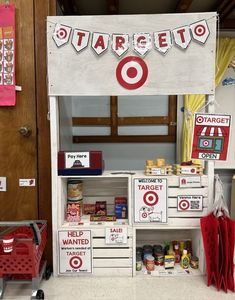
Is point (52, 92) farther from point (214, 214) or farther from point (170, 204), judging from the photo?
point (214, 214)

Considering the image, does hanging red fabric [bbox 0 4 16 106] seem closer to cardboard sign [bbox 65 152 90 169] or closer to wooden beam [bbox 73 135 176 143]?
cardboard sign [bbox 65 152 90 169]

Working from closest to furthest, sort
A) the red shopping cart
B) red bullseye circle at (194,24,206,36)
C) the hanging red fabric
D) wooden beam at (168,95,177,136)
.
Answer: the red shopping cart → red bullseye circle at (194,24,206,36) → the hanging red fabric → wooden beam at (168,95,177,136)

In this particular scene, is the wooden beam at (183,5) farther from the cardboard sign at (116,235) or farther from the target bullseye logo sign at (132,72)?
the cardboard sign at (116,235)

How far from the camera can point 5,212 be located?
1.59 metres

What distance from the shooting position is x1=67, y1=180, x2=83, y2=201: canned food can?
5.08 ft

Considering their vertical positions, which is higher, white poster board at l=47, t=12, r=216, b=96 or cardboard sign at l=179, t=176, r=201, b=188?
white poster board at l=47, t=12, r=216, b=96

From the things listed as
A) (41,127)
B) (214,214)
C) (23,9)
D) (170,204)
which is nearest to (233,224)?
(214,214)

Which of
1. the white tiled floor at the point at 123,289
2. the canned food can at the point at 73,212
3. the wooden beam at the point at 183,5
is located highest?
the wooden beam at the point at 183,5

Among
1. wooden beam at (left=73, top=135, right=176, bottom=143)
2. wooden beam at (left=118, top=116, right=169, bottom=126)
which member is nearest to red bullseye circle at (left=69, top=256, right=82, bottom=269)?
wooden beam at (left=73, top=135, right=176, bottom=143)

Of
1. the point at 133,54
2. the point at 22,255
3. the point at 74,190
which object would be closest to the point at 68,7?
the point at 133,54

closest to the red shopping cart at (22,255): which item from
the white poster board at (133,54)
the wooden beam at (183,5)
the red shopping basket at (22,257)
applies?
the red shopping basket at (22,257)

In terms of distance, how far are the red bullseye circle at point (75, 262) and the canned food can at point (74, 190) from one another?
12.7 inches

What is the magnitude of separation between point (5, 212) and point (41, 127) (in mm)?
556

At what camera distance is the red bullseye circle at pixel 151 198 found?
1459mm
